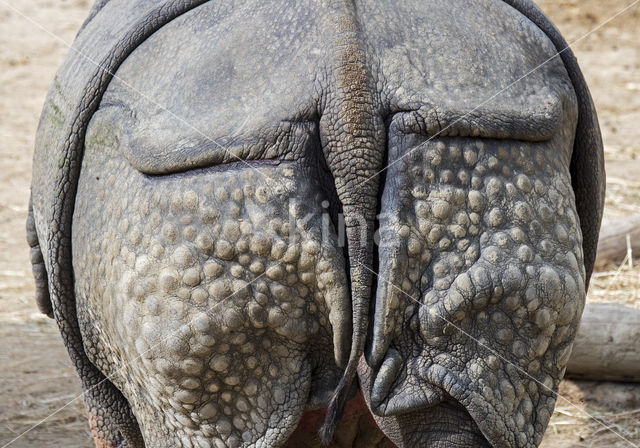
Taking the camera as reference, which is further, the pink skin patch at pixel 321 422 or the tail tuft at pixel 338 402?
the pink skin patch at pixel 321 422

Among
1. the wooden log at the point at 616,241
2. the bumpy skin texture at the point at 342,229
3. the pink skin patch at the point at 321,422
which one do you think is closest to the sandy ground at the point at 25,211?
the wooden log at the point at 616,241

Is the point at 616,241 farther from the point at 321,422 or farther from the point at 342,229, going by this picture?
the point at 342,229

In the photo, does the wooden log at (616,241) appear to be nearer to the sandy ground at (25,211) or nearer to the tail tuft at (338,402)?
the sandy ground at (25,211)

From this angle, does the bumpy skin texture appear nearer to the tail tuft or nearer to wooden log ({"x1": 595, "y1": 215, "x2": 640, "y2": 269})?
the tail tuft

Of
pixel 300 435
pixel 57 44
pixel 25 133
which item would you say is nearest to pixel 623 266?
pixel 300 435

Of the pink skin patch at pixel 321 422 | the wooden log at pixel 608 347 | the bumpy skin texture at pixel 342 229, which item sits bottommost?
the wooden log at pixel 608 347

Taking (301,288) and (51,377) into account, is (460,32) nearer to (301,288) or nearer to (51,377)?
(301,288)
